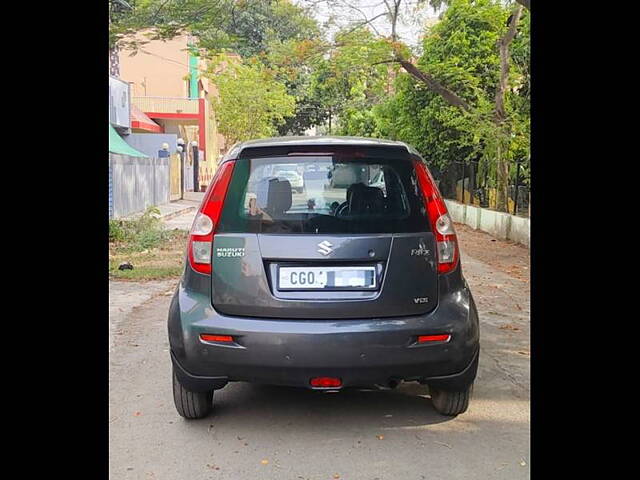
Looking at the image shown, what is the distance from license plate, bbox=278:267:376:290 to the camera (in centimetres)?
385

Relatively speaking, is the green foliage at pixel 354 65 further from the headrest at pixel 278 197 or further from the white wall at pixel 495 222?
the headrest at pixel 278 197

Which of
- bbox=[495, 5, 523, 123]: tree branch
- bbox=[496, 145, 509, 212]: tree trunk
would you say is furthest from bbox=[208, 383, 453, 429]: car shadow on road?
bbox=[495, 5, 523, 123]: tree branch

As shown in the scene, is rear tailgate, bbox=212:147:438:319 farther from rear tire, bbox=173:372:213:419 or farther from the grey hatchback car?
rear tire, bbox=173:372:213:419

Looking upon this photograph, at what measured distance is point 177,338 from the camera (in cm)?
404

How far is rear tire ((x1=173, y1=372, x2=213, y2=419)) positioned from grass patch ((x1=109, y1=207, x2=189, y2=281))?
6151 mm

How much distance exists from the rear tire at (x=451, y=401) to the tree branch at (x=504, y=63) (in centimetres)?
1316

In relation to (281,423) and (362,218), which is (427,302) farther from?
(281,423)

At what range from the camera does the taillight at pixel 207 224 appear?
13.1 feet

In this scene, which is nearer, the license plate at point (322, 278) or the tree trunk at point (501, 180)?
the license plate at point (322, 278)

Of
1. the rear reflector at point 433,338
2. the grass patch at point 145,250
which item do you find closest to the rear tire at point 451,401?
the rear reflector at point 433,338

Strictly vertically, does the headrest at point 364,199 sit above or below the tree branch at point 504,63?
below
